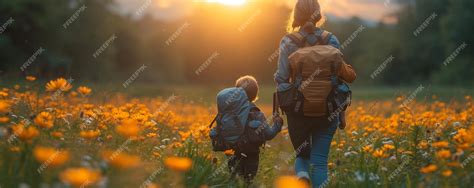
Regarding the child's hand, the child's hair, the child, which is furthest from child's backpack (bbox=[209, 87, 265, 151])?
the child's hand

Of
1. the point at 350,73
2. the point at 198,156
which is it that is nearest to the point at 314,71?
the point at 350,73

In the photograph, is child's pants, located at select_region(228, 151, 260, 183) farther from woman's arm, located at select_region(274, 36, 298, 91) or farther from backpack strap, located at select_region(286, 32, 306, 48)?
backpack strap, located at select_region(286, 32, 306, 48)

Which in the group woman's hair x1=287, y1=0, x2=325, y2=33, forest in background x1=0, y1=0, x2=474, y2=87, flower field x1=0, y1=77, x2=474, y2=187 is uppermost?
forest in background x1=0, y1=0, x2=474, y2=87

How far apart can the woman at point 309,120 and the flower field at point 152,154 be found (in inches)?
10.0

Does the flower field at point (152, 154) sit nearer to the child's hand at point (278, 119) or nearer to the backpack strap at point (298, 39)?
the child's hand at point (278, 119)

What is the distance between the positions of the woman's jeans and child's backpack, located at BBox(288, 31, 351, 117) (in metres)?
0.13

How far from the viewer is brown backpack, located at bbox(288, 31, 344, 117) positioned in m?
4.96

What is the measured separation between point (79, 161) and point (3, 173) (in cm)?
49

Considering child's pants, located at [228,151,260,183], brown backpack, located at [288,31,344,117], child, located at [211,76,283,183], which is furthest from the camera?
child's pants, located at [228,151,260,183]

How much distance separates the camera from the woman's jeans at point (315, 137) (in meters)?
5.18

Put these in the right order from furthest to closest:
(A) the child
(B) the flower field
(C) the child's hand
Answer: (A) the child → (C) the child's hand → (B) the flower field

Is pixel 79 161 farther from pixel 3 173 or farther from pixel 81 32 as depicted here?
pixel 81 32

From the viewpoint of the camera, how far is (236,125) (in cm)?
582

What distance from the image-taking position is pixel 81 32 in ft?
132
